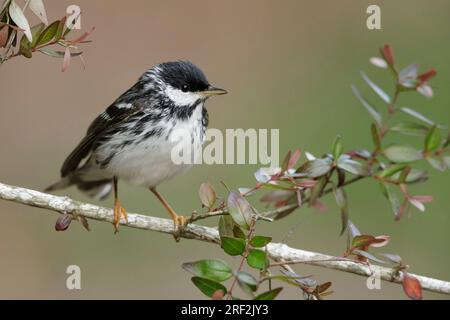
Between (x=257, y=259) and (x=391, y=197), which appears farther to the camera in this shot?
(x=391, y=197)

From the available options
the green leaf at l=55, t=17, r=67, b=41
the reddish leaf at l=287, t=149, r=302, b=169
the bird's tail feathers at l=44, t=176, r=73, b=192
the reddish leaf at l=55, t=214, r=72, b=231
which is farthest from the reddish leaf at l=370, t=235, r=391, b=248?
the bird's tail feathers at l=44, t=176, r=73, b=192

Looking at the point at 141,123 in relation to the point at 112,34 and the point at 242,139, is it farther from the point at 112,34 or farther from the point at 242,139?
the point at 112,34

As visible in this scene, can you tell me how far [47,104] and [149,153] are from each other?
12.4 feet

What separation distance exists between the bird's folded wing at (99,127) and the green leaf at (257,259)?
2.06m

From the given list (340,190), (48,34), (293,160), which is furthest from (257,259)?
(48,34)

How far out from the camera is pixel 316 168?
3.18m

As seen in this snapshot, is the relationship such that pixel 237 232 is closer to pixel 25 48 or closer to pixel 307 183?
pixel 307 183

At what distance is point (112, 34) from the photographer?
866 cm

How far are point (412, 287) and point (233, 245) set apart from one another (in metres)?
0.73

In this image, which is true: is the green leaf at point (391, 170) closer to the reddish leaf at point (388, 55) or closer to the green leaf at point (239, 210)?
the reddish leaf at point (388, 55)

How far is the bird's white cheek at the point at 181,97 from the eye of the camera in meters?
4.61

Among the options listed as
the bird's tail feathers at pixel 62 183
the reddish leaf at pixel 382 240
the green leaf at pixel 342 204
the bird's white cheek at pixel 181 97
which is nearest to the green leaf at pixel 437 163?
the reddish leaf at pixel 382 240

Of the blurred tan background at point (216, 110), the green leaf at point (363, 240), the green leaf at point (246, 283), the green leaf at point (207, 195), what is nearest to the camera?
the green leaf at point (246, 283)

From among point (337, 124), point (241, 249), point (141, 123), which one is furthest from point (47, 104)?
point (241, 249)
